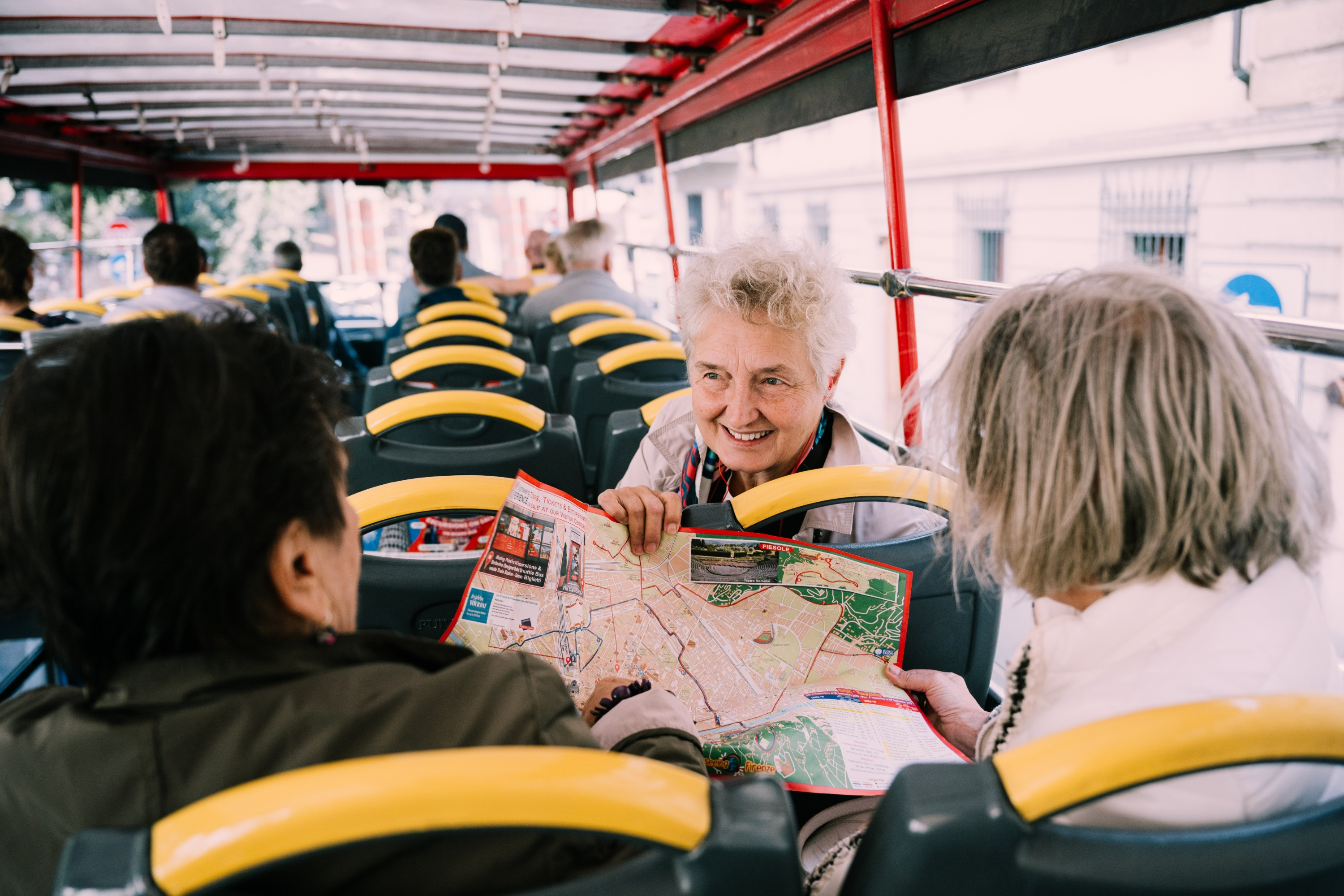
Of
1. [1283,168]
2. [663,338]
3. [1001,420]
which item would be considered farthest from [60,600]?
[1283,168]

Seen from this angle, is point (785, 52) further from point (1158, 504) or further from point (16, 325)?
point (16, 325)

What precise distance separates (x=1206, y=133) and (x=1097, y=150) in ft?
3.62

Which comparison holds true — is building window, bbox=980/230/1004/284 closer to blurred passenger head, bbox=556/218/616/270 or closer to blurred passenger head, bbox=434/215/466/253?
blurred passenger head, bbox=556/218/616/270

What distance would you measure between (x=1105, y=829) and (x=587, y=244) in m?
4.98

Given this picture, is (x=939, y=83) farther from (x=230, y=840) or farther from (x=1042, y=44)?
(x=230, y=840)

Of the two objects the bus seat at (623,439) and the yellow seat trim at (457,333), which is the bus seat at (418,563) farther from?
the yellow seat trim at (457,333)

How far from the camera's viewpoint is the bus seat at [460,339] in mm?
3455

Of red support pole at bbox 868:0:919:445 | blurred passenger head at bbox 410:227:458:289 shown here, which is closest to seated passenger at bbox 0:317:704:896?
red support pole at bbox 868:0:919:445

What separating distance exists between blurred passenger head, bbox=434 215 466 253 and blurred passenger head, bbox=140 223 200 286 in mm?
2387

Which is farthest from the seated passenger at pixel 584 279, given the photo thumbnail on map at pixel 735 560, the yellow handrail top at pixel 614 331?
the photo thumbnail on map at pixel 735 560

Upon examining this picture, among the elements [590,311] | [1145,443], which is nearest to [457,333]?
[590,311]

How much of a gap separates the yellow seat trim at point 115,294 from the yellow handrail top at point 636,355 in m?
5.14

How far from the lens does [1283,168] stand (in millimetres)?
5359

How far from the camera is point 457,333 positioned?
3451 mm
